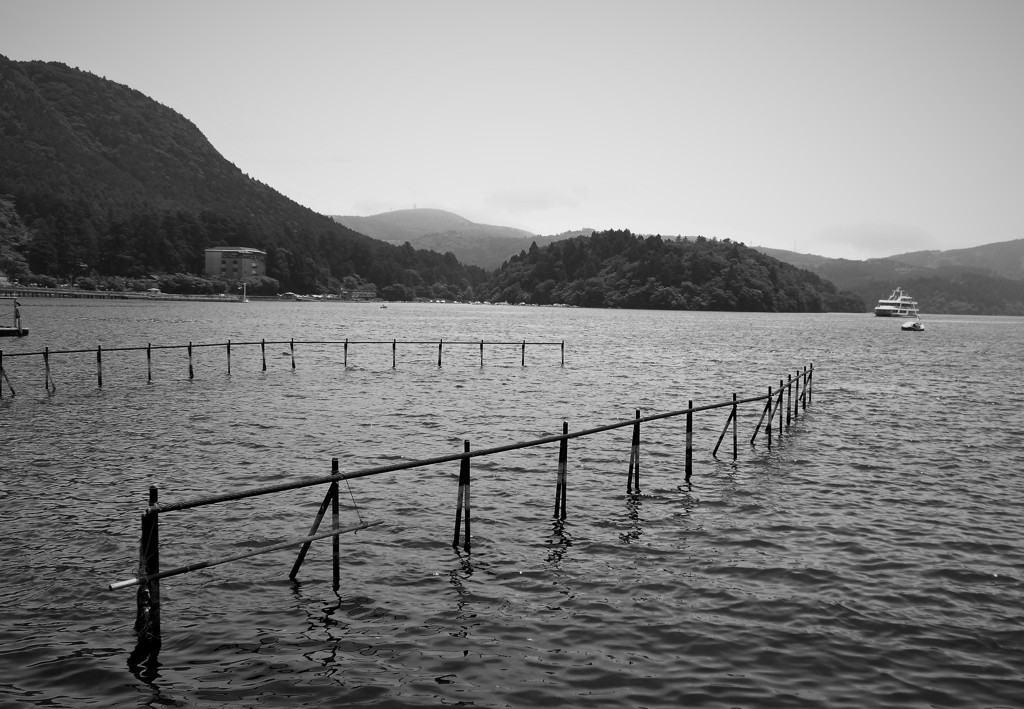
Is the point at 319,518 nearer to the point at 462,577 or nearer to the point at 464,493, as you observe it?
the point at 462,577

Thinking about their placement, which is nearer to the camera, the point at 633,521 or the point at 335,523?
the point at 335,523

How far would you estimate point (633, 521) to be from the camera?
789 inches

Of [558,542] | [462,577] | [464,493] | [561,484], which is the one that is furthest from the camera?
[561,484]

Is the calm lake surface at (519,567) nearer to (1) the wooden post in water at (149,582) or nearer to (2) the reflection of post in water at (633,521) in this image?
(2) the reflection of post in water at (633,521)

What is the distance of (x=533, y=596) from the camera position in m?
14.7

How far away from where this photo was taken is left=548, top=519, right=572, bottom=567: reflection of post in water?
16938 mm

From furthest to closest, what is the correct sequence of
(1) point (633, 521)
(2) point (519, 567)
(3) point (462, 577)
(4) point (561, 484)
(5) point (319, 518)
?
(1) point (633, 521)
(4) point (561, 484)
(2) point (519, 567)
(3) point (462, 577)
(5) point (319, 518)

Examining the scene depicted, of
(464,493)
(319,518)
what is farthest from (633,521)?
(319,518)

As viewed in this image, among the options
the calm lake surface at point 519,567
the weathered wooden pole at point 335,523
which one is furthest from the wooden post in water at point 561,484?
the weathered wooden pole at point 335,523

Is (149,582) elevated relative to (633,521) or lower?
elevated

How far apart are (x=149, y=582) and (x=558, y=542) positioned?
372 inches

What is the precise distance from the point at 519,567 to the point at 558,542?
2.01 meters

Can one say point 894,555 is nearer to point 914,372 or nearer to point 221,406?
point 221,406

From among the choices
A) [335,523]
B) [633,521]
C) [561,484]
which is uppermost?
[335,523]
